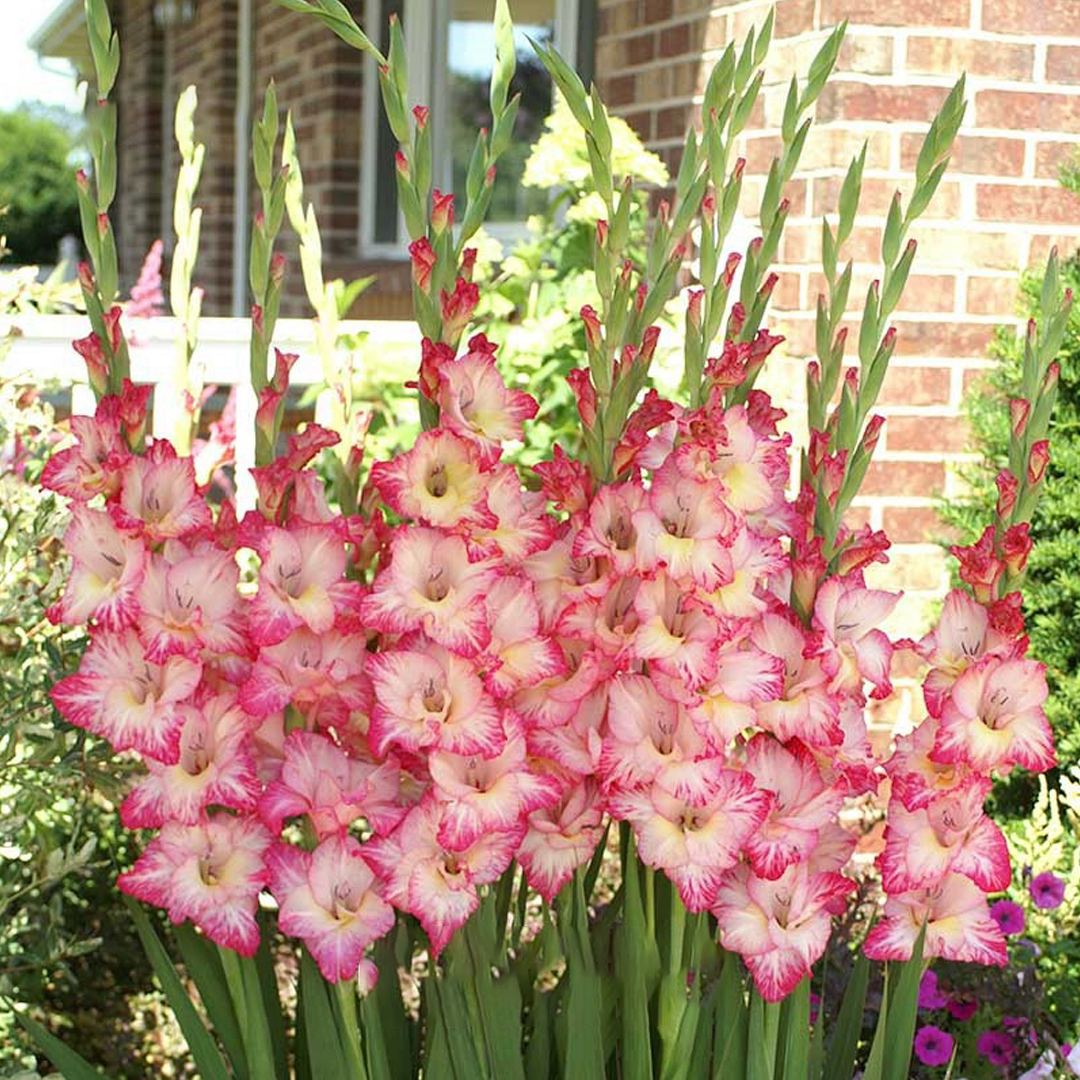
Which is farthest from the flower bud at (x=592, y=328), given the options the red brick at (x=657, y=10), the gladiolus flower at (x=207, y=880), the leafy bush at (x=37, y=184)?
the leafy bush at (x=37, y=184)

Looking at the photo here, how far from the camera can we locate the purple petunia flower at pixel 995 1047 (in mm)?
1917

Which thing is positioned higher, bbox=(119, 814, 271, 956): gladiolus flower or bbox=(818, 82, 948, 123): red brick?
bbox=(818, 82, 948, 123): red brick

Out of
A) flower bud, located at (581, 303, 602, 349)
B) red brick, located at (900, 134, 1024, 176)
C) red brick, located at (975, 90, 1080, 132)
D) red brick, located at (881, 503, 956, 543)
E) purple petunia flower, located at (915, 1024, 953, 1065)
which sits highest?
red brick, located at (975, 90, 1080, 132)

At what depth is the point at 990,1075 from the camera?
1973 mm

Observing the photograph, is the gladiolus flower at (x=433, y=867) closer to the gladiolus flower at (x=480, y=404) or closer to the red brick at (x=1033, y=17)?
the gladiolus flower at (x=480, y=404)

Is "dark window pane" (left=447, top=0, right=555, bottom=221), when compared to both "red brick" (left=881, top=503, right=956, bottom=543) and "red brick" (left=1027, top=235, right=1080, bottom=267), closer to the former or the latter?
"red brick" (left=1027, top=235, right=1080, bottom=267)

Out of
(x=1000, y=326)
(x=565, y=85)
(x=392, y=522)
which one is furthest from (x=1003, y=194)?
(x=565, y=85)

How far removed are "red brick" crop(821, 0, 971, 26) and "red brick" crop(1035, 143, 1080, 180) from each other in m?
0.32

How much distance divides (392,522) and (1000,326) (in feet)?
4.44

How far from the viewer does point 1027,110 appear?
10.7 feet

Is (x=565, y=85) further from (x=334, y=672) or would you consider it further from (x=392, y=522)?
(x=392, y=522)

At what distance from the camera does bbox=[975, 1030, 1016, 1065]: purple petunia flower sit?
192 cm

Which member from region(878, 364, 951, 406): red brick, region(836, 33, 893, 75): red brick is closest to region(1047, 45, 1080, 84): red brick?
region(836, 33, 893, 75): red brick

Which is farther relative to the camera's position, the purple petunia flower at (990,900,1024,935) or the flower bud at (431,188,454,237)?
the purple petunia flower at (990,900,1024,935)
